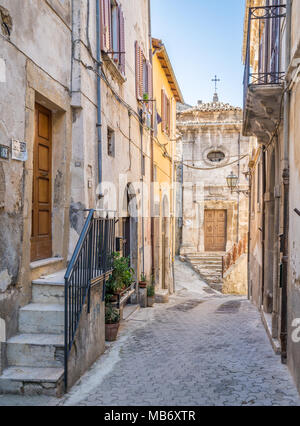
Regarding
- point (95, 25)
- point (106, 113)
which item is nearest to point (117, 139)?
point (106, 113)

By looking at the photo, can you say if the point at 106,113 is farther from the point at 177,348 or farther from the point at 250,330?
the point at 250,330

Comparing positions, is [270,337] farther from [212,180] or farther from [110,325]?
[212,180]

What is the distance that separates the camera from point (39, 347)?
4.50 metres

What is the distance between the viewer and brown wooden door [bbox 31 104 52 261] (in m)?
5.67

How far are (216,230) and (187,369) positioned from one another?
1808 centimetres

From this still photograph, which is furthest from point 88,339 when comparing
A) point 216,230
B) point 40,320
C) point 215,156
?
point 215,156

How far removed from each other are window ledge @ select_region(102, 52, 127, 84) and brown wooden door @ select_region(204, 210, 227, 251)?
15225 millimetres

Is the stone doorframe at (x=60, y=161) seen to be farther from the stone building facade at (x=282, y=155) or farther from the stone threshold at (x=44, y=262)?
the stone building facade at (x=282, y=155)

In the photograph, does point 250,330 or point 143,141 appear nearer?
point 250,330

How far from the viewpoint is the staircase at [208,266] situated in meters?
19.6

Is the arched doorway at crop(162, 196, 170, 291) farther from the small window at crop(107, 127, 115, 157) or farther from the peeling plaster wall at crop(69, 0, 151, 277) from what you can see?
the small window at crop(107, 127, 115, 157)

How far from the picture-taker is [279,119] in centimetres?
682

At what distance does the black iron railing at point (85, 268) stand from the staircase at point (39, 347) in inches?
6.6
